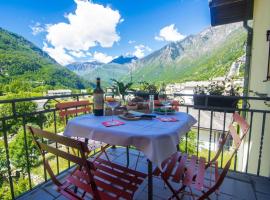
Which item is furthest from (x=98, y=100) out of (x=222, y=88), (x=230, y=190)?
(x=222, y=88)

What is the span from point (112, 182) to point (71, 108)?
1259mm

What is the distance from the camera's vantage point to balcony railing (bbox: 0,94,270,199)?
201 cm

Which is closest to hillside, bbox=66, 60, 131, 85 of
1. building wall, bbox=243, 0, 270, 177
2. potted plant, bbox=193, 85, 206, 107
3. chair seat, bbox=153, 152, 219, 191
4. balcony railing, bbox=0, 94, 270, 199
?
balcony railing, bbox=0, 94, 270, 199

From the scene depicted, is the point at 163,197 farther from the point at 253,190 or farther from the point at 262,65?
the point at 262,65

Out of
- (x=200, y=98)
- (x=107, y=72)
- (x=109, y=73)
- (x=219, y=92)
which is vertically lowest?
(x=200, y=98)

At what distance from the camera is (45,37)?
7094 centimetres

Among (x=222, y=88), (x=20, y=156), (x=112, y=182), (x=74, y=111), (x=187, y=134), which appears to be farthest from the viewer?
(x=20, y=156)

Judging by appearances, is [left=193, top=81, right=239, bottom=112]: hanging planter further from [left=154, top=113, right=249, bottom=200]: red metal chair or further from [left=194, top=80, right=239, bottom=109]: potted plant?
[left=154, top=113, right=249, bottom=200]: red metal chair

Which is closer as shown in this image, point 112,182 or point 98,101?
point 112,182

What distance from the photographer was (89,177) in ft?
3.28

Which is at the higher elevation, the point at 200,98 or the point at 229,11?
the point at 229,11

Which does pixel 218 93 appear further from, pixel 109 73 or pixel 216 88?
pixel 109 73

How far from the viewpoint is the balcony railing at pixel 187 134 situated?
2.01 meters

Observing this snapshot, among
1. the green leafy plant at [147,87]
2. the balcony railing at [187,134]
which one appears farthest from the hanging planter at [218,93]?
the green leafy plant at [147,87]
